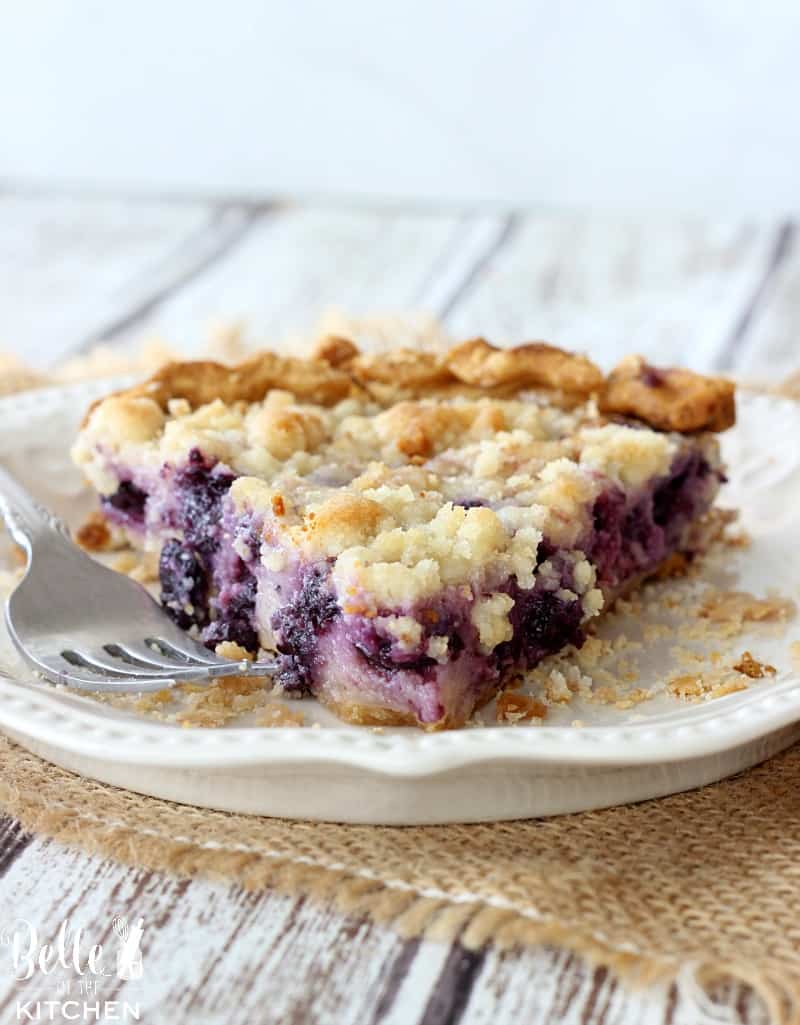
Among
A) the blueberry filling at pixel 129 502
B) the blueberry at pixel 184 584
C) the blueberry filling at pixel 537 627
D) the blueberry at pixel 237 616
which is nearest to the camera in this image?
the blueberry filling at pixel 537 627

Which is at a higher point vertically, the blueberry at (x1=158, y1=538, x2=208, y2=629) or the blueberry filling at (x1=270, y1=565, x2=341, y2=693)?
the blueberry filling at (x1=270, y1=565, x2=341, y2=693)

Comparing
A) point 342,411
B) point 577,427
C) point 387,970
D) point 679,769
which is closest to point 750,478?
point 577,427

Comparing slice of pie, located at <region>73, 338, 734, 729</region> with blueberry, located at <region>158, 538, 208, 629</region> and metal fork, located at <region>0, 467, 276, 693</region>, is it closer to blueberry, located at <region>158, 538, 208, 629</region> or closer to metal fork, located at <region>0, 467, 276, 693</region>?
blueberry, located at <region>158, 538, 208, 629</region>

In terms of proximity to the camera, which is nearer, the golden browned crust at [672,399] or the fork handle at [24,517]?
the fork handle at [24,517]

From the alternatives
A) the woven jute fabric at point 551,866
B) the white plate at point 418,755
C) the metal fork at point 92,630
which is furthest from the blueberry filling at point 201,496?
the woven jute fabric at point 551,866

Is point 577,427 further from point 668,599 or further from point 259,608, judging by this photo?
point 259,608

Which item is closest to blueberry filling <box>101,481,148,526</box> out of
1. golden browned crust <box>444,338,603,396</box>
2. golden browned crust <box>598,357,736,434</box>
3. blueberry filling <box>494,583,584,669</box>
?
golden browned crust <box>444,338,603,396</box>

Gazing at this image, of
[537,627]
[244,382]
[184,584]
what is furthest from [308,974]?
[244,382]

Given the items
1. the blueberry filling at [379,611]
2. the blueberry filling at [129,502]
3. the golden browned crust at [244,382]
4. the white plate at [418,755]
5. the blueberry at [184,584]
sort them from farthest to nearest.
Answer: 1. the golden browned crust at [244,382]
2. the blueberry filling at [129,502]
3. the blueberry at [184,584]
4. the blueberry filling at [379,611]
5. the white plate at [418,755]

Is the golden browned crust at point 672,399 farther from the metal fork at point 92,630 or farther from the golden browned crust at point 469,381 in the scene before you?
the metal fork at point 92,630
